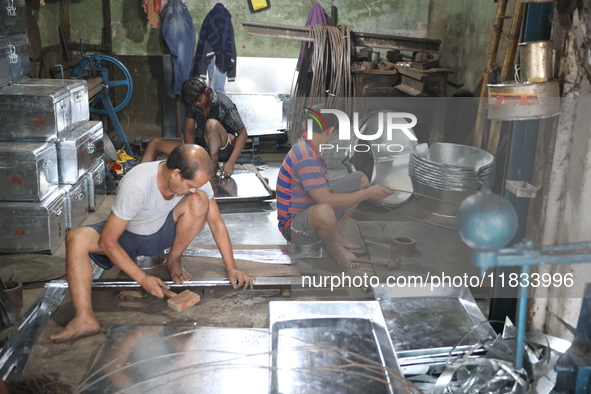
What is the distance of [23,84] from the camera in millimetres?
4672

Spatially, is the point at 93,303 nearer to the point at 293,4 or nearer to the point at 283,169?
the point at 283,169

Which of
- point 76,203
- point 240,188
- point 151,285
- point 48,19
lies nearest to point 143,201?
point 151,285

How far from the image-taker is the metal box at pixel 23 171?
13.7 feet

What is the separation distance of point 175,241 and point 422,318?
1473 millimetres

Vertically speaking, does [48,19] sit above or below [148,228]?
above

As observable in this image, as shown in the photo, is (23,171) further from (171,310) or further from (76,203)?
(171,310)

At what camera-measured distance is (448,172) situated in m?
4.58

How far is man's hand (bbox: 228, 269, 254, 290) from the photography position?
353cm

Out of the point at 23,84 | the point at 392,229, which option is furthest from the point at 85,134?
the point at 392,229

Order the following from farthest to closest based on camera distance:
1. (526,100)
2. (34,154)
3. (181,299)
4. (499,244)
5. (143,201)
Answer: (34,154)
(181,299)
(143,201)
(526,100)
(499,244)

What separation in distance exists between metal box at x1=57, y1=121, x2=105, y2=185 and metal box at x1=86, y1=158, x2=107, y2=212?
9cm

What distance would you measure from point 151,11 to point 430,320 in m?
6.01

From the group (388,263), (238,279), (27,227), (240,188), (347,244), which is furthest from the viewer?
(240,188)

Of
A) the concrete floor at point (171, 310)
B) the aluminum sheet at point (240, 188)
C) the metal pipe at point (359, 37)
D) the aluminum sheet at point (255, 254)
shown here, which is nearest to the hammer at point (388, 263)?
the concrete floor at point (171, 310)
